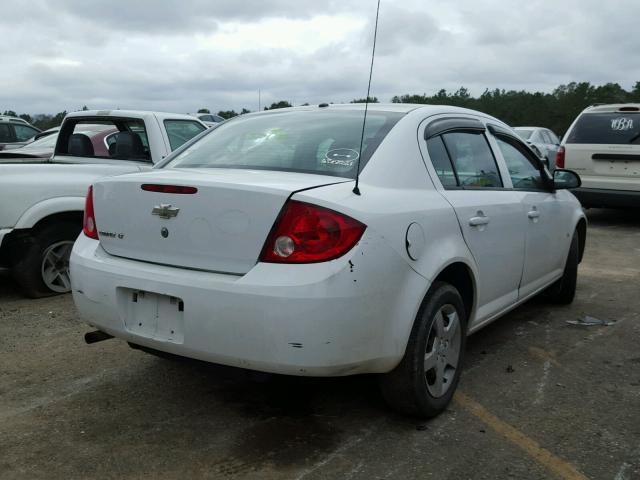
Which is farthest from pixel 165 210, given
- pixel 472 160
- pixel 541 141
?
pixel 541 141

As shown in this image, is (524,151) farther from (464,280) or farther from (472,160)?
(464,280)

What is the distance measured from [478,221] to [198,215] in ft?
5.08

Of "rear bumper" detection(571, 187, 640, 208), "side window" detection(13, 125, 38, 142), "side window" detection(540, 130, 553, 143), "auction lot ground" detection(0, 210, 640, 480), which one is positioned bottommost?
"auction lot ground" detection(0, 210, 640, 480)

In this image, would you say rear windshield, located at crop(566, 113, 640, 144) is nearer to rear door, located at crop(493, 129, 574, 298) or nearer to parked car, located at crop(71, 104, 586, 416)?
rear door, located at crop(493, 129, 574, 298)

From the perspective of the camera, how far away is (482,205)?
3613mm

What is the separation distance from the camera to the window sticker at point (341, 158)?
3.09 metres

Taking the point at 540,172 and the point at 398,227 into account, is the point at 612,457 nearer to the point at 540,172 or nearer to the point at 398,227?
the point at 398,227

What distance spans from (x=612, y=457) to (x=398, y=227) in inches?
55.5

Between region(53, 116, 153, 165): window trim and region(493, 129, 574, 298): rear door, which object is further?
region(53, 116, 153, 165): window trim

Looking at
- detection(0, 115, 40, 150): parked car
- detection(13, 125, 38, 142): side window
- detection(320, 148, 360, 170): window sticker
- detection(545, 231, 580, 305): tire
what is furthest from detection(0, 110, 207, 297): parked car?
detection(13, 125, 38, 142): side window

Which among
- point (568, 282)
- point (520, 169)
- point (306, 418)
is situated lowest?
point (306, 418)

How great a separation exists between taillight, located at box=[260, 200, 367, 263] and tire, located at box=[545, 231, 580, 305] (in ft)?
10.3

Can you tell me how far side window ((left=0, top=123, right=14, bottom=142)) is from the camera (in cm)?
1477

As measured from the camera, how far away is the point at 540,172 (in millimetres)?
4777
